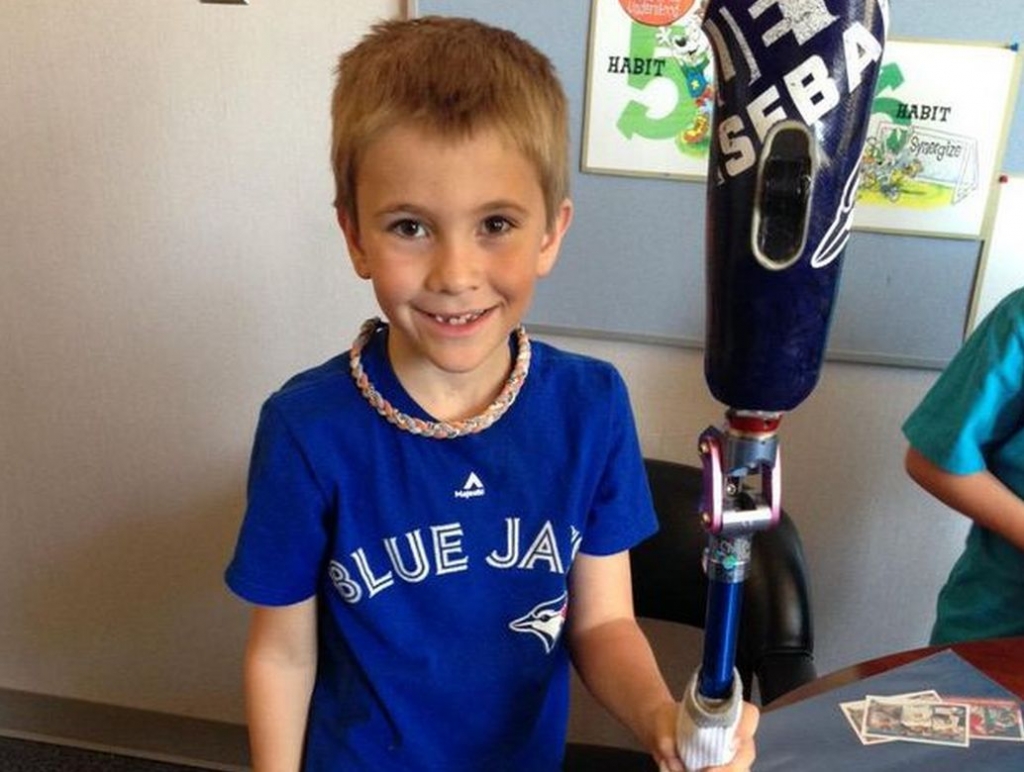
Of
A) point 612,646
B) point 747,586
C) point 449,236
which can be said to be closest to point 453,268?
point 449,236

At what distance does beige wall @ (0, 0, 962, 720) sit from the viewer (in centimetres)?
134

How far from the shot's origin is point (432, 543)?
803 millimetres

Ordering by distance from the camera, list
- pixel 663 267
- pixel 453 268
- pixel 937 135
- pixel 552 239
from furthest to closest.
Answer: pixel 663 267 → pixel 937 135 → pixel 552 239 → pixel 453 268

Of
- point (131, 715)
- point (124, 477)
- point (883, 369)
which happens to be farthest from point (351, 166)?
point (131, 715)

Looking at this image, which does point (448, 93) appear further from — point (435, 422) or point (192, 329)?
point (192, 329)

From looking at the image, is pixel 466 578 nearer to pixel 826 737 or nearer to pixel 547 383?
pixel 547 383

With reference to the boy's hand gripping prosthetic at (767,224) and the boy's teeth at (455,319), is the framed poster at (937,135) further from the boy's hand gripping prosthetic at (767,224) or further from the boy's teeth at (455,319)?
the boy's hand gripping prosthetic at (767,224)

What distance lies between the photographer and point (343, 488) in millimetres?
784

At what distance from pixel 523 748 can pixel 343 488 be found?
31cm

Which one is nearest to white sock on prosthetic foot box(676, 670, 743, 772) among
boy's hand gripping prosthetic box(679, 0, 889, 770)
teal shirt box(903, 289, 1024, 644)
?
boy's hand gripping prosthetic box(679, 0, 889, 770)

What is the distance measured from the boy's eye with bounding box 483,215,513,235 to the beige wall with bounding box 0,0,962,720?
680mm

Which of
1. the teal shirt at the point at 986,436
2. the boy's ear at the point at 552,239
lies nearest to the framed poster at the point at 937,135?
the teal shirt at the point at 986,436

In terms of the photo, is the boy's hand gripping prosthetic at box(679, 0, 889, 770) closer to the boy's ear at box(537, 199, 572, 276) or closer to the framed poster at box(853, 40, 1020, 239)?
the boy's ear at box(537, 199, 572, 276)

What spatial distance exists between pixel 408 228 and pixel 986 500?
788 millimetres
